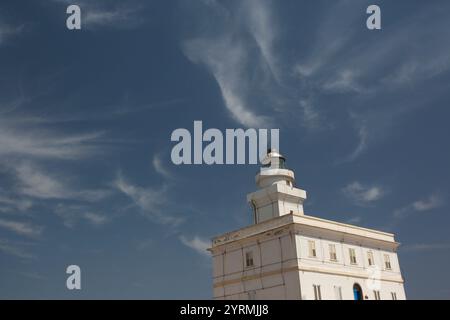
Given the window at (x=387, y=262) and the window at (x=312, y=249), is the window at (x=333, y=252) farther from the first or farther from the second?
the window at (x=387, y=262)

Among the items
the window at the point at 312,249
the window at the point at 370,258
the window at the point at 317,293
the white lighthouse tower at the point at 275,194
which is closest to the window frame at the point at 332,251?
the window at the point at 312,249

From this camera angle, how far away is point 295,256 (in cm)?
3700

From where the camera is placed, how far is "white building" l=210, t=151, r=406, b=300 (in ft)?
123

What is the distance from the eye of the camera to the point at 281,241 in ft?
127

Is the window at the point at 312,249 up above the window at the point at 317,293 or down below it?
above

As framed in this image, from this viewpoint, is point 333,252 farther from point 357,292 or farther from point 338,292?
point 357,292

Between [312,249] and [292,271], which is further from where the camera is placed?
[312,249]

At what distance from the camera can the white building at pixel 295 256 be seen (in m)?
37.5

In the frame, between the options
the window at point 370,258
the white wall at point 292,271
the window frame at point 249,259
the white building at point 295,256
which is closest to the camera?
the white wall at point 292,271

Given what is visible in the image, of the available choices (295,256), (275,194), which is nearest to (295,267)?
(295,256)

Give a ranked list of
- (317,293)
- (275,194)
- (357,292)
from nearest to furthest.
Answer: (317,293), (357,292), (275,194)

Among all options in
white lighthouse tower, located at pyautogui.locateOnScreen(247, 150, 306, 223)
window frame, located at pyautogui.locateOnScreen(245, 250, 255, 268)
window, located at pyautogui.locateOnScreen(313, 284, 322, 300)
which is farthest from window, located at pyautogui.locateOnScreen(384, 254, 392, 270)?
window frame, located at pyautogui.locateOnScreen(245, 250, 255, 268)
